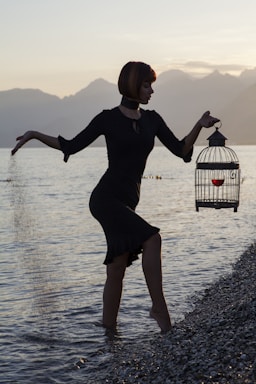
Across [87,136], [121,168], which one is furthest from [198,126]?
[87,136]

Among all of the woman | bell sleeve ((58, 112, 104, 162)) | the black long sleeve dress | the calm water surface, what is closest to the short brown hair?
the woman

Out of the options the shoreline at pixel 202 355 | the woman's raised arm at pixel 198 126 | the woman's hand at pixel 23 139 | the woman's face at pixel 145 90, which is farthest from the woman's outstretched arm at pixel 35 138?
the shoreline at pixel 202 355

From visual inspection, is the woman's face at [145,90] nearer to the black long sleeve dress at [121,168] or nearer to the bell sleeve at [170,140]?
the black long sleeve dress at [121,168]

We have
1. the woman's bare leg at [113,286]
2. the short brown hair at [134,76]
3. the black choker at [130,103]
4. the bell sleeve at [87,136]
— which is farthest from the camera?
the woman's bare leg at [113,286]

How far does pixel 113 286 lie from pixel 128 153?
1679 mm

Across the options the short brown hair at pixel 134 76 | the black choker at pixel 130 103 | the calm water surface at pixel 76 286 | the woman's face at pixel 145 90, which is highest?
the short brown hair at pixel 134 76

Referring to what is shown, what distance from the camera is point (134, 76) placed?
7.13 m

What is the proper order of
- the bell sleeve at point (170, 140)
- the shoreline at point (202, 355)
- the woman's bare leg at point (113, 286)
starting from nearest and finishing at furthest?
the shoreline at point (202, 355) < the bell sleeve at point (170, 140) < the woman's bare leg at point (113, 286)

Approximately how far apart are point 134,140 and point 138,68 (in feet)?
2.47

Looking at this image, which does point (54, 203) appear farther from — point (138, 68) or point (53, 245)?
point (138, 68)

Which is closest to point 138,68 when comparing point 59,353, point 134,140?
point 134,140

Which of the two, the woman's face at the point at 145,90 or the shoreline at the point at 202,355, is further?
the woman's face at the point at 145,90

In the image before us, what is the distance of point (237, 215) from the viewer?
111 feet

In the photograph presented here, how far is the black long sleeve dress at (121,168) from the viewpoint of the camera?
285 inches
